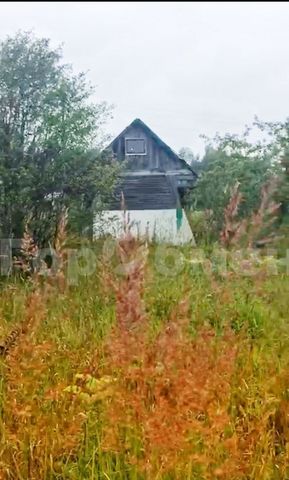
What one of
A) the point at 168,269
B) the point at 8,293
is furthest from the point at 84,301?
the point at 168,269

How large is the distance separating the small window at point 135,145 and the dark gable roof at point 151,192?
1.38 metres

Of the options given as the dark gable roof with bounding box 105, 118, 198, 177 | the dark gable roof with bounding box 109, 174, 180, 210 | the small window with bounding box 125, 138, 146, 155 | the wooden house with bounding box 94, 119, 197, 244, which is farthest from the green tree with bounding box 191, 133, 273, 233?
the small window with bounding box 125, 138, 146, 155

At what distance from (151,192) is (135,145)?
9.58ft

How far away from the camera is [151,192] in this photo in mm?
17078

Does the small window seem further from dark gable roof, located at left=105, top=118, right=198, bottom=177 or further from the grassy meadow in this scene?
the grassy meadow

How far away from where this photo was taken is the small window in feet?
62.6

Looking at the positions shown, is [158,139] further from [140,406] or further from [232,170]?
[140,406]

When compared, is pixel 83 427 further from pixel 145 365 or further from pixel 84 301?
pixel 84 301

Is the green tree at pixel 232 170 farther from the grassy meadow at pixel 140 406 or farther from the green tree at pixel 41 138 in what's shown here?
the grassy meadow at pixel 140 406

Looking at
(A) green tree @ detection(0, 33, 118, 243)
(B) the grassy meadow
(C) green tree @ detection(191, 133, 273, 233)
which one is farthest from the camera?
(C) green tree @ detection(191, 133, 273, 233)

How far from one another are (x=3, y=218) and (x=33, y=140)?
0.81m

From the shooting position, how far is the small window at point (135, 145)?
19.1 metres

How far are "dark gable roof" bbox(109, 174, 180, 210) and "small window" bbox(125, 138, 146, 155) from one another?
4.53 ft

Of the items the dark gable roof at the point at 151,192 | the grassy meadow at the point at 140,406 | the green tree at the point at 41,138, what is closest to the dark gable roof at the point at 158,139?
the dark gable roof at the point at 151,192
